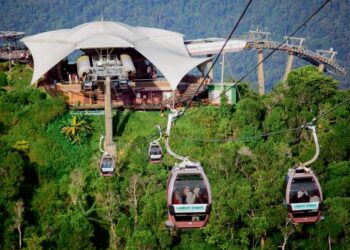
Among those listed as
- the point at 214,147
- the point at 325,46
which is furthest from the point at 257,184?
the point at 325,46

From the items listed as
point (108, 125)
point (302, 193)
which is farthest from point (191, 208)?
point (108, 125)

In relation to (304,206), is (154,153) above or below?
above

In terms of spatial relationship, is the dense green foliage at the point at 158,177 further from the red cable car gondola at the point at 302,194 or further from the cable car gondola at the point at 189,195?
the cable car gondola at the point at 189,195

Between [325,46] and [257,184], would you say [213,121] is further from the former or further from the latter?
[325,46]

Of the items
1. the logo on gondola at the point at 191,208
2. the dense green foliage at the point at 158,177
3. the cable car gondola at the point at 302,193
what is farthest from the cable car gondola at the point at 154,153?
the logo on gondola at the point at 191,208

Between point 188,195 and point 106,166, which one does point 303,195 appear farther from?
point 106,166

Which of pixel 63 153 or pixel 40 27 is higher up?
pixel 40 27

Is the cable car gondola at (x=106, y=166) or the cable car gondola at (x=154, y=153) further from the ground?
the cable car gondola at (x=154, y=153)
